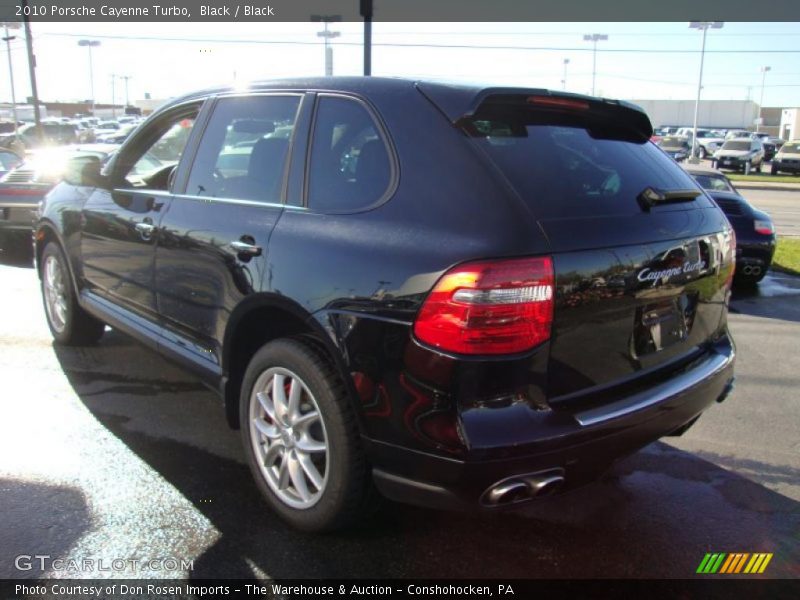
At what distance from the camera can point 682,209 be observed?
9.37ft

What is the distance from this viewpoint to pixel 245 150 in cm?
337

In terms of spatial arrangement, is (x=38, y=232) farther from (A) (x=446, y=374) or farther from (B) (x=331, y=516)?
(A) (x=446, y=374)

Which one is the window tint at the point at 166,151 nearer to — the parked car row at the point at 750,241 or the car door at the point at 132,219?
the car door at the point at 132,219

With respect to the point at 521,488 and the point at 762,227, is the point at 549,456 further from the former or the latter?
the point at 762,227

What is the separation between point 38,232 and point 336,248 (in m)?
3.83

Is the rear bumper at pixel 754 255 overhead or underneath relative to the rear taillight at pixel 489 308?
underneath

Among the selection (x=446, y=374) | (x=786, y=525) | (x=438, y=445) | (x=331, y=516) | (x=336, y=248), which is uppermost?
(x=336, y=248)

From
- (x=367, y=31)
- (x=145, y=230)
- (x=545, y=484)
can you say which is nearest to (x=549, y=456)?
(x=545, y=484)

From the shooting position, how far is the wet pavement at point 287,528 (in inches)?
107

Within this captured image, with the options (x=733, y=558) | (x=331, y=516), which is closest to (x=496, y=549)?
(x=331, y=516)

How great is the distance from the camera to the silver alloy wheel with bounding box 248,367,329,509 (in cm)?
278

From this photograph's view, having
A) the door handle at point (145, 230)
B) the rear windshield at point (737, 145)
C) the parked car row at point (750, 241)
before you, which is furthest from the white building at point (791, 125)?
the door handle at point (145, 230)

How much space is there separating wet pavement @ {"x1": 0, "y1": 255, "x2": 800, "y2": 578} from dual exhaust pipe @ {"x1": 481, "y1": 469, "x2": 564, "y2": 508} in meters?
0.54

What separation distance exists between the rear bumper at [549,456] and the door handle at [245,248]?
992 millimetres
